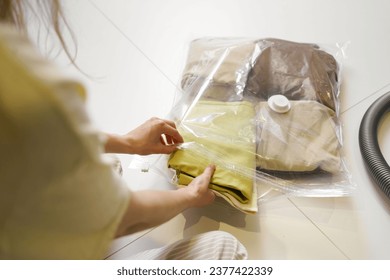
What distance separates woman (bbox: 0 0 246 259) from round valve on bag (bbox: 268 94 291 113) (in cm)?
64

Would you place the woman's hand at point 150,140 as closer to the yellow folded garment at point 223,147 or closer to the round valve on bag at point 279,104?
the yellow folded garment at point 223,147

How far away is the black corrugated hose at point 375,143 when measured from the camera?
84cm

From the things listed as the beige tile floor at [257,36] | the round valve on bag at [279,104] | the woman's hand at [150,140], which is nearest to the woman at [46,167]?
the woman's hand at [150,140]

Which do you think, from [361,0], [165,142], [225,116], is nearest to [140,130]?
[165,142]

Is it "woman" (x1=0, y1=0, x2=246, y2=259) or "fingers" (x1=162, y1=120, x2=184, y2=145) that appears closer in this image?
Answer: "woman" (x1=0, y1=0, x2=246, y2=259)

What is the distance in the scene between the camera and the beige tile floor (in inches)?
31.3

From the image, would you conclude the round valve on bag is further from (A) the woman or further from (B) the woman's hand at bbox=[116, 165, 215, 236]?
(A) the woman

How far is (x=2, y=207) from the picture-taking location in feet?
0.91

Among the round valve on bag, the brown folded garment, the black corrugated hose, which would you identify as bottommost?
the black corrugated hose

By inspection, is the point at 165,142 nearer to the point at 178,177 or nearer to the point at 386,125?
the point at 178,177

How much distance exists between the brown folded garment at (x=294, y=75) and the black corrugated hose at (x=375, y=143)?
126 mm

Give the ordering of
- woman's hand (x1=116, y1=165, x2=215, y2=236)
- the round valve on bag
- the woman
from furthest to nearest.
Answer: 1. the round valve on bag
2. woman's hand (x1=116, y1=165, x2=215, y2=236)
3. the woman

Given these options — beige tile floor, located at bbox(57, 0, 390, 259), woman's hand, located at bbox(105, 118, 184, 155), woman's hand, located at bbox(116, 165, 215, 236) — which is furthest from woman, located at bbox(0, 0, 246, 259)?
beige tile floor, located at bbox(57, 0, 390, 259)
